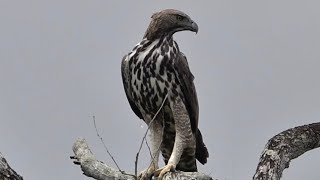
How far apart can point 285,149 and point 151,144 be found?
3258 millimetres

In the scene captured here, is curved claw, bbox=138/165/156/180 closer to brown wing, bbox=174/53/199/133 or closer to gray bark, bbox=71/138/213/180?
gray bark, bbox=71/138/213/180

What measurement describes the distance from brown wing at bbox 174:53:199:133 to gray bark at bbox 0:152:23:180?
4184mm

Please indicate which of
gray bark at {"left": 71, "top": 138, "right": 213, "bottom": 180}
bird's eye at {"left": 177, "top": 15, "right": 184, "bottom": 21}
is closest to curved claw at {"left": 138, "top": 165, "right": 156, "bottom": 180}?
gray bark at {"left": 71, "top": 138, "right": 213, "bottom": 180}

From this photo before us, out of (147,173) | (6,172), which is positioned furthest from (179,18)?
(6,172)

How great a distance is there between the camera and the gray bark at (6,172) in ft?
18.7

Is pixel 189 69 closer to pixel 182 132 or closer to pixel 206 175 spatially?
pixel 182 132

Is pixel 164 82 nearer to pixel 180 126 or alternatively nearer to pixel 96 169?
pixel 180 126

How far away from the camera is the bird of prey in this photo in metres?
9.66

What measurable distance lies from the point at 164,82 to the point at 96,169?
2.64 meters

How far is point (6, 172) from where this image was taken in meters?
5.73

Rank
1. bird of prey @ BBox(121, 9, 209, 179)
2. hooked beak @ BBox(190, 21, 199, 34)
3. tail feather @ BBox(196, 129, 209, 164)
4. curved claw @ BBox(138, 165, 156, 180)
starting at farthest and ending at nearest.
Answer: tail feather @ BBox(196, 129, 209, 164) → bird of prey @ BBox(121, 9, 209, 179) → hooked beak @ BBox(190, 21, 199, 34) → curved claw @ BBox(138, 165, 156, 180)

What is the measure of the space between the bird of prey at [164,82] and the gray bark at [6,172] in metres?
3.80

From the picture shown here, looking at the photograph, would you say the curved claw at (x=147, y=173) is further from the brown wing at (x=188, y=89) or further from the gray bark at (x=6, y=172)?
the gray bark at (x=6, y=172)

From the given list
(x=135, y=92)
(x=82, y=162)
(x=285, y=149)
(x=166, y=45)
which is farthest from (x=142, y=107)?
(x=285, y=149)
